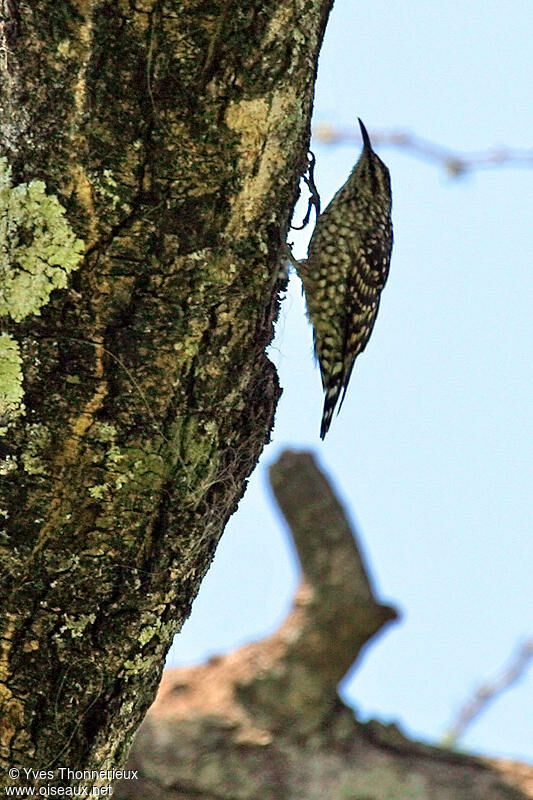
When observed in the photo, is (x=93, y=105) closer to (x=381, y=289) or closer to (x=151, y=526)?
(x=151, y=526)

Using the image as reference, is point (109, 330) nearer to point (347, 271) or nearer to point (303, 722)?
point (347, 271)

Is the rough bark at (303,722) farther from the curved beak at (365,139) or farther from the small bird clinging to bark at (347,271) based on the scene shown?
the curved beak at (365,139)

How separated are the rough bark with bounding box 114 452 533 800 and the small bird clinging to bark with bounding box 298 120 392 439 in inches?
35.3

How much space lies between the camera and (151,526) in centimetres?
→ 269

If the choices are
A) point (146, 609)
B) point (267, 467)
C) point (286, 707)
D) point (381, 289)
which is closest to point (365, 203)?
point (381, 289)

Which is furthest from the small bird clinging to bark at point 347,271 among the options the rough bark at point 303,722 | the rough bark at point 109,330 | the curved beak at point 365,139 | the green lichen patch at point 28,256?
the green lichen patch at point 28,256

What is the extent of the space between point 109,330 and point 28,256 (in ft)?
0.80

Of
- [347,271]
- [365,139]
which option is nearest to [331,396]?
[347,271]

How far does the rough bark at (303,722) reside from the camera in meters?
5.68

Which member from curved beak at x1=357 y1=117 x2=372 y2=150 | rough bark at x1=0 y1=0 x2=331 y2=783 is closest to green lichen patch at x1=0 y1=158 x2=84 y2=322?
rough bark at x1=0 y1=0 x2=331 y2=783

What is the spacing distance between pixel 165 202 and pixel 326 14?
694mm

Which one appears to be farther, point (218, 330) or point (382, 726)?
point (382, 726)

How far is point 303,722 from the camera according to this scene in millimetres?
6043

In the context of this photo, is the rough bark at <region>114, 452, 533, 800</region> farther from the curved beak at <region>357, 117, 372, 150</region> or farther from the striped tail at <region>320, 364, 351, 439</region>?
the curved beak at <region>357, 117, 372, 150</region>
